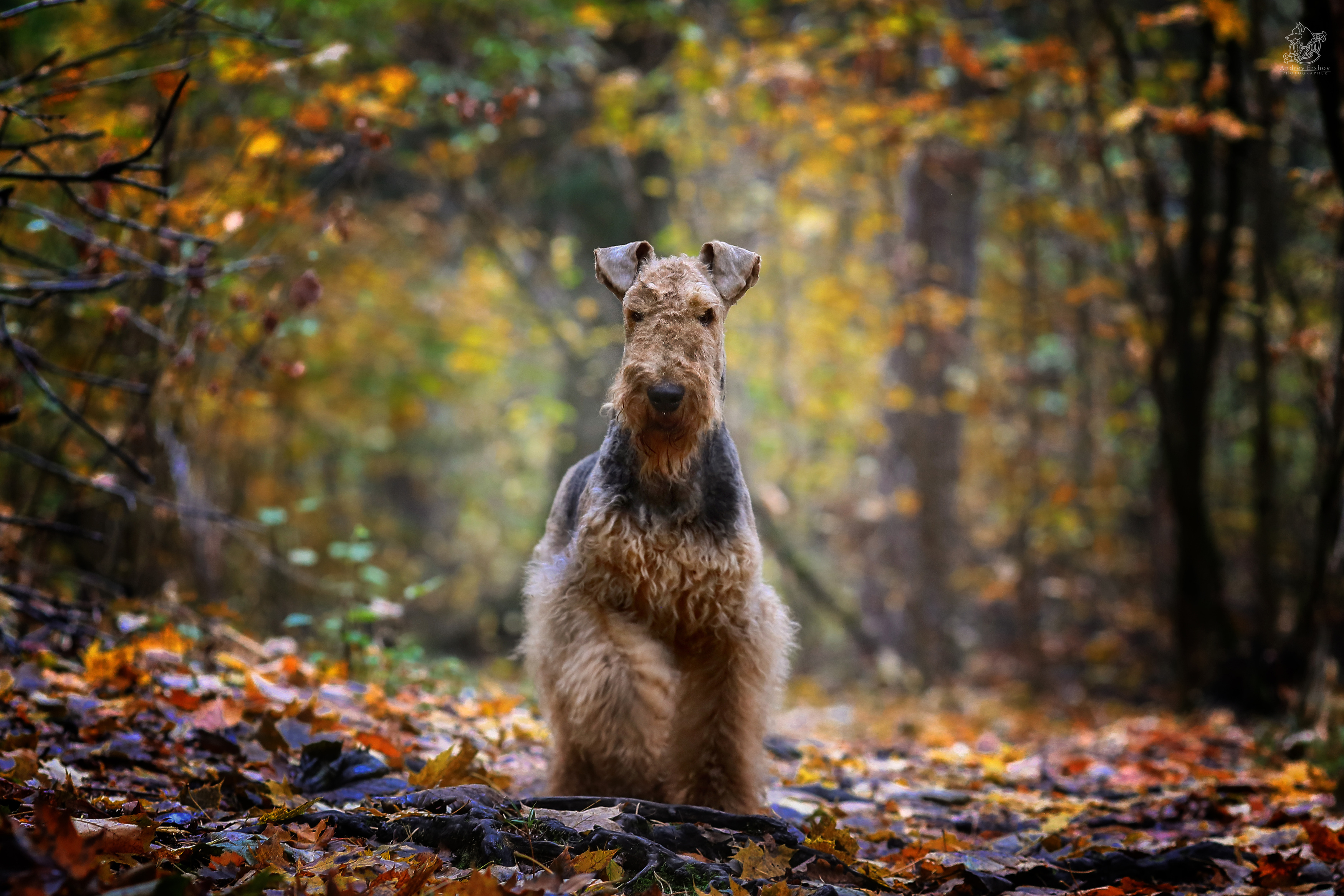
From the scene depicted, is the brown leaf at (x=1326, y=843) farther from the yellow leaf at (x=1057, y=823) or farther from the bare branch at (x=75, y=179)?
the bare branch at (x=75, y=179)

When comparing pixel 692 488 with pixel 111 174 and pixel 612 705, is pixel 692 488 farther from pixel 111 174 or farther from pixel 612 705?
pixel 111 174

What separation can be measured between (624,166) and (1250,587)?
994cm

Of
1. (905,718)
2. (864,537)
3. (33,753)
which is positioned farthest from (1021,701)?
(33,753)

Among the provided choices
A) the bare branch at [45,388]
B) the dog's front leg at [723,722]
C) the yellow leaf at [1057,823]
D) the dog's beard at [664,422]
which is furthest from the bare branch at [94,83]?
the yellow leaf at [1057,823]

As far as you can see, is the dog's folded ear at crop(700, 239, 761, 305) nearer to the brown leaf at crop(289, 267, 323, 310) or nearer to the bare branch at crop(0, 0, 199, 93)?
the bare branch at crop(0, 0, 199, 93)

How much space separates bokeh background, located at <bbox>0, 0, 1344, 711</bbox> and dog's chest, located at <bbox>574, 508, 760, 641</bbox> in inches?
89.3

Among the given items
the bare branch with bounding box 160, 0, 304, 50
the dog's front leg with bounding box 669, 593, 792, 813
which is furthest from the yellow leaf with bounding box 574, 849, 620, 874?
the bare branch with bounding box 160, 0, 304, 50

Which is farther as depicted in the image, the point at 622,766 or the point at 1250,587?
the point at 1250,587

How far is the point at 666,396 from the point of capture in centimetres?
371

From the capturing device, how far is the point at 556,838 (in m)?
3.31

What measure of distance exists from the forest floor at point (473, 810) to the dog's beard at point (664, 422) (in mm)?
1273

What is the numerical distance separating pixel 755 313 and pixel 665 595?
545 inches

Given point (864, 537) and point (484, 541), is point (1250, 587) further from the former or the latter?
point (484, 541)

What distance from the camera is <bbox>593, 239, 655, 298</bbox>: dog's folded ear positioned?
14.0ft
